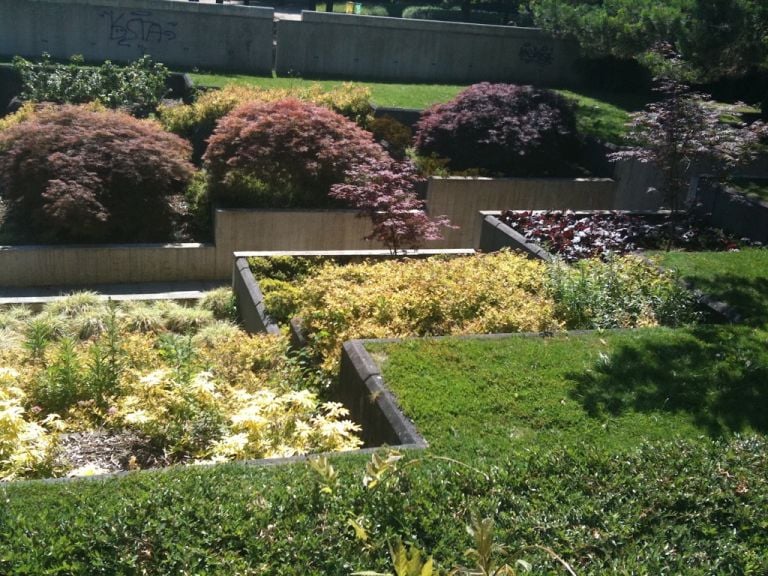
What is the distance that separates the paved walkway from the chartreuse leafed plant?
2.11 meters

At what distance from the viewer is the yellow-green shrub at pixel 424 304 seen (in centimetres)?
740

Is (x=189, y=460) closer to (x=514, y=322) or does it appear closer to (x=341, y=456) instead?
(x=341, y=456)

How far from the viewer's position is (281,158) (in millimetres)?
12258

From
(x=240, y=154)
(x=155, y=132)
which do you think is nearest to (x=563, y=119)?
(x=240, y=154)

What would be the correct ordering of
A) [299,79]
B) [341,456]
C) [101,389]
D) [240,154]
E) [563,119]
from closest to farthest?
1. [341,456]
2. [101,389]
3. [240,154]
4. [563,119]
5. [299,79]

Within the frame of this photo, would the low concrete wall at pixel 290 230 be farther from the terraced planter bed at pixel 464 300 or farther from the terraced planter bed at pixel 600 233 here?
the terraced planter bed at pixel 464 300

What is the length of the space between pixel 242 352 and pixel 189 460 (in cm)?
209

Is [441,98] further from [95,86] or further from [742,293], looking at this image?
[742,293]

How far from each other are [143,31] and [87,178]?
38.2 feet

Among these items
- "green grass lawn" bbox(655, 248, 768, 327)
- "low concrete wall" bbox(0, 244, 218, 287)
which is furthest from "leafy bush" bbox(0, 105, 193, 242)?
"green grass lawn" bbox(655, 248, 768, 327)

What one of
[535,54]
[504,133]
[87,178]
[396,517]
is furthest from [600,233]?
[535,54]

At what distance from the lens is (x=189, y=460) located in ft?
17.9

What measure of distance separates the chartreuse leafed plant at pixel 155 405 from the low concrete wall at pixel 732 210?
651cm

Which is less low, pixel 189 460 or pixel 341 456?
pixel 341 456
